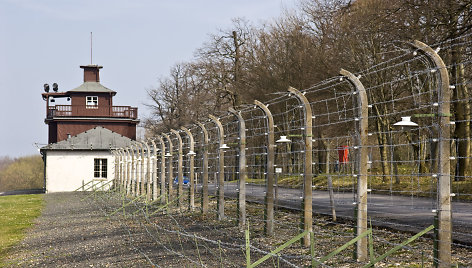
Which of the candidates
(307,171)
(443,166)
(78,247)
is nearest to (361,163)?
(443,166)

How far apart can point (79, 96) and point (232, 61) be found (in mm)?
20947

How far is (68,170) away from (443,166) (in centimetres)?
5050

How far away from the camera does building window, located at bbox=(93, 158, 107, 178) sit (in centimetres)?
5647

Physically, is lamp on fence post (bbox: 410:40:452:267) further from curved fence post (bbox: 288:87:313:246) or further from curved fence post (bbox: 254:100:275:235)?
curved fence post (bbox: 254:100:275:235)

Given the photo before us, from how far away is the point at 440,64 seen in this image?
26.0 feet

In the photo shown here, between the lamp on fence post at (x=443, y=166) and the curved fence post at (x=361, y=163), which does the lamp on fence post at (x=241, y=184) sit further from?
the lamp on fence post at (x=443, y=166)

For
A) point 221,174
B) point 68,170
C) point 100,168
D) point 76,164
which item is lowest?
point 68,170

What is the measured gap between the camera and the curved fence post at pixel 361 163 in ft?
31.4

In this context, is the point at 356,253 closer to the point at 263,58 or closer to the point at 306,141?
the point at 306,141

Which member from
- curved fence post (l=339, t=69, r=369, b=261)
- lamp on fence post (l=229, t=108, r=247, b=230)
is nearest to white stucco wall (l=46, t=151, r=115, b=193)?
lamp on fence post (l=229, t=108, r=247, b=230)

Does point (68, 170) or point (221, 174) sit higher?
point (221, 174)

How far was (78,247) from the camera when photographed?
15.1 meters

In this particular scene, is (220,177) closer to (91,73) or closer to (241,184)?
(241,184)

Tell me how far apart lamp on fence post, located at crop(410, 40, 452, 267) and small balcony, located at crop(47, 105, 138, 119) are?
6273 centimetres
